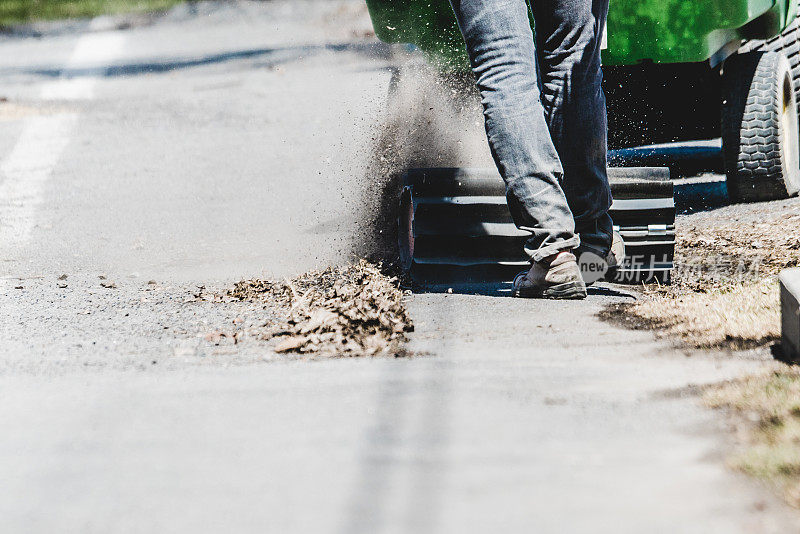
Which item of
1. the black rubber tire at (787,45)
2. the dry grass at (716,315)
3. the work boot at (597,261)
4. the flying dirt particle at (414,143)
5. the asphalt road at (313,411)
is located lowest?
the asphalt road at (313,411)

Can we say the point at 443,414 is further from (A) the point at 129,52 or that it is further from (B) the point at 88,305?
(A) the point at 129,52

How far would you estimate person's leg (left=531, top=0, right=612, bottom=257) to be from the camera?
3.46 meters

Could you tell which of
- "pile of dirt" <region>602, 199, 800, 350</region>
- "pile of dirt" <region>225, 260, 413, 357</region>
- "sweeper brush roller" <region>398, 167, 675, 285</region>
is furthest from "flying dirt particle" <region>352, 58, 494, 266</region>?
"pile of dirt" <region>602, 199, 800, 350</region>

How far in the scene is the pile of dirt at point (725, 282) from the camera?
2.74 meters

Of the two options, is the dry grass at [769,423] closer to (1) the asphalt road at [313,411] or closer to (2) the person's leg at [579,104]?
(1) the asphalt road at [313,411]

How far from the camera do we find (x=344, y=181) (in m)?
6.05

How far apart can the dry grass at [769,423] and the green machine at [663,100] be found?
1.57 meters

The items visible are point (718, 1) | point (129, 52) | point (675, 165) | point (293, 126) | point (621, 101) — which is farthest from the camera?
point (129, 52)

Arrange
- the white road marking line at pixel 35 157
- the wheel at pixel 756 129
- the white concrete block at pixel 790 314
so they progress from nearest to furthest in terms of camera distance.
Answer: the white concrete block at pixel 790 314 < the wheel at pixel 756 129 < the white road marking line at pixel 35 157

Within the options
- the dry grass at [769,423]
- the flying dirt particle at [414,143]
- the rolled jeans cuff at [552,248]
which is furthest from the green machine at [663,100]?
the dry grass at [769,423]

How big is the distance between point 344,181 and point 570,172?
262 cm

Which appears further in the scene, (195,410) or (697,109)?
(697,109)

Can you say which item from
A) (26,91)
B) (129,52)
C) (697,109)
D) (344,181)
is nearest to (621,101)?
(697,109)

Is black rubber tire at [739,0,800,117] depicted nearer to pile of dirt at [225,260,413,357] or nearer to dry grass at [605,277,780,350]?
dry grass at [605,277,780,350]
